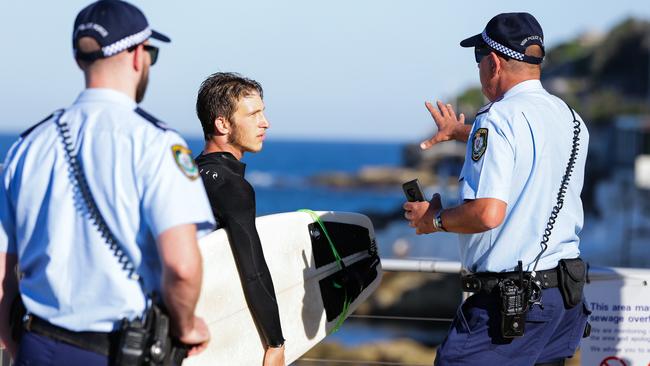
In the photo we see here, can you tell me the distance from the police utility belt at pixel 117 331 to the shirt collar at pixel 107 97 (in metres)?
0.09

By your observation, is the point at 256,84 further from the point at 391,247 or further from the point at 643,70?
the point at 643,70

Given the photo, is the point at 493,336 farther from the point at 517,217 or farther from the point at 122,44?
the point at 122,44

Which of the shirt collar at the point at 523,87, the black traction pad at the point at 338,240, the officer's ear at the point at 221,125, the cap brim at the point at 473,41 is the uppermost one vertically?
the cap brim at the point at 473,41

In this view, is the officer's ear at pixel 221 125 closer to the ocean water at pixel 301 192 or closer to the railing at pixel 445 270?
the railing at pixel 445 270

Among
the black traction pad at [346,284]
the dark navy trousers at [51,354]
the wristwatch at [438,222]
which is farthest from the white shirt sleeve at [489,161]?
the dark navy trousers at [51,354]

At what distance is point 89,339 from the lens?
2895 millimetres

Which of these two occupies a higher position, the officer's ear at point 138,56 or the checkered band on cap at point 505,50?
the officer's ear at point 138,56

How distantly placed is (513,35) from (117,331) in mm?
1788

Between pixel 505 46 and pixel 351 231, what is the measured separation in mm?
1196

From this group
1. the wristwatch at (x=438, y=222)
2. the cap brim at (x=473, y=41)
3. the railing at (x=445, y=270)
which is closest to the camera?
the wristwatch at (x=438, y=222)

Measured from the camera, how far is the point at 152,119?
2.88 meters

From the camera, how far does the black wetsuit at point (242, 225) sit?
376 centimetres

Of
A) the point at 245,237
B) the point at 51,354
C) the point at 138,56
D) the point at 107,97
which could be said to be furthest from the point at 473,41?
the point at 51,354

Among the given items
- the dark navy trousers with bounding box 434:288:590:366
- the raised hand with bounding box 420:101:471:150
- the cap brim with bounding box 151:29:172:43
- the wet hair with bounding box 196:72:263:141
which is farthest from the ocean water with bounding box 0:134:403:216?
the cap brim with bounding box 151:29:172:43
